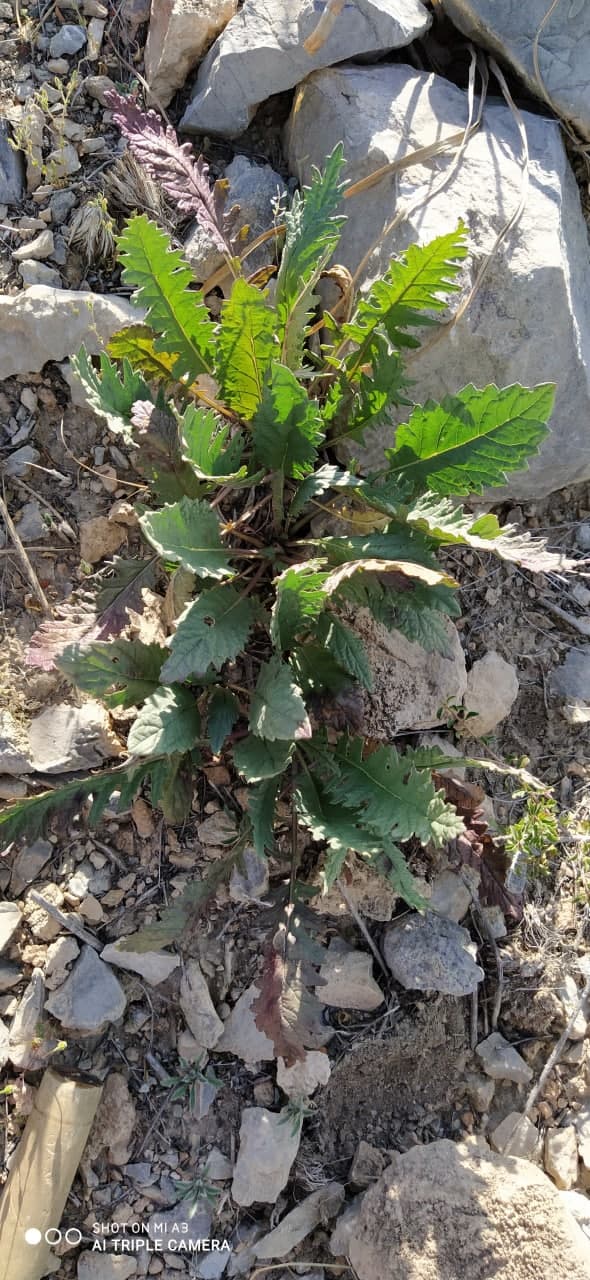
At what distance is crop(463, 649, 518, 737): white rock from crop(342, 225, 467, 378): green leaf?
95 centimetres

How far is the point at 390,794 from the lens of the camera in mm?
2197

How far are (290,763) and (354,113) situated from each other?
1.89 meters

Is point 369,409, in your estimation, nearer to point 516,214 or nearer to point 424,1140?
point 516,214

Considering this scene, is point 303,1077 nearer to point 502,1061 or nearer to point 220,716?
point 502,1061

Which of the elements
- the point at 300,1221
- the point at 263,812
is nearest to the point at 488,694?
the point at 263,812

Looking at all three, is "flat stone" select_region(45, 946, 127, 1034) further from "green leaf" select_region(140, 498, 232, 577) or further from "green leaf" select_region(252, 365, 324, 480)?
"green leaf" select_region(252, 365, 324, 480)

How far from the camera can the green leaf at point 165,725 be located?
204 cm

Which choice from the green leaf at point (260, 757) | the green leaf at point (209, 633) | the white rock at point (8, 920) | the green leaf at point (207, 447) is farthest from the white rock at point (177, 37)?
the white rock at point (8, 920)

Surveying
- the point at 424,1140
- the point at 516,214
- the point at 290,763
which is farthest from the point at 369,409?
the point at 424,1140

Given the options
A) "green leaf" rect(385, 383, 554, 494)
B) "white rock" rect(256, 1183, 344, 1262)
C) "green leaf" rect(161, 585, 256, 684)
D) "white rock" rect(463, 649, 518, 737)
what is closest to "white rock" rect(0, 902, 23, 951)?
"green leaf" rect(161, 585, 256, 684)

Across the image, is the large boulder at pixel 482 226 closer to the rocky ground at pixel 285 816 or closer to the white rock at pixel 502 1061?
the rocky ground at pixel 285 816

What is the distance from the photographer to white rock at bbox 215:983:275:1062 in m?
2.39

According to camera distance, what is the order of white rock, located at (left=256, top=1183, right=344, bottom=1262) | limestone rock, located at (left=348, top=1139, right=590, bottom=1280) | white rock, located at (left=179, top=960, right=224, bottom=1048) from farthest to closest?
white rock, located at (left=179, top=960, right=224, bottom=1048)
white rock, located at (left=256, top=1183, right=344, bottom=1262)
limestone rock, located at (left=348, top=1139, right=590, bottom=1280)

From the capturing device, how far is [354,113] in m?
2.75
